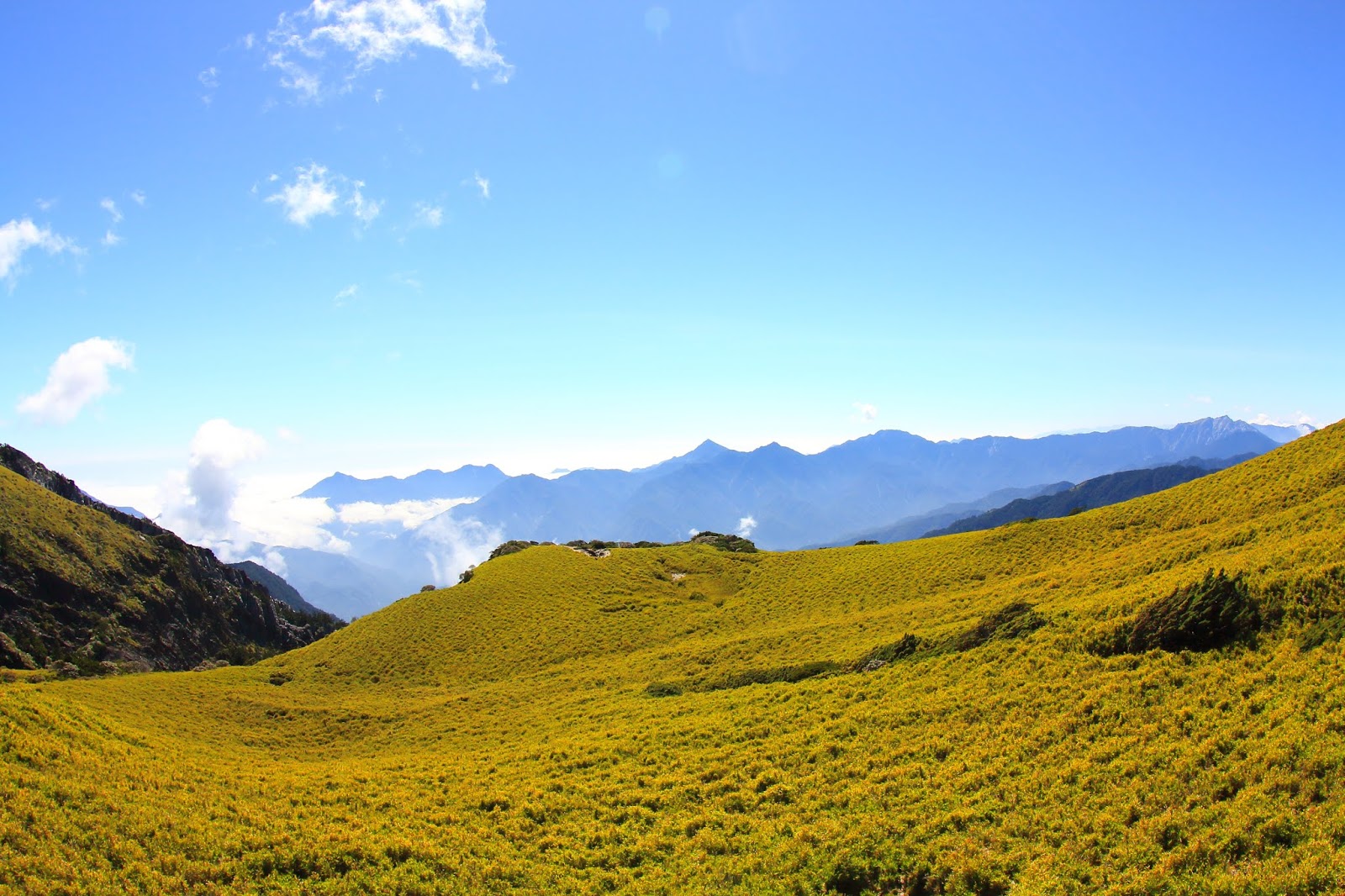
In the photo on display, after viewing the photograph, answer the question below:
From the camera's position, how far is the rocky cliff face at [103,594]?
103 meters

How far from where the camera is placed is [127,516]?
158875mm

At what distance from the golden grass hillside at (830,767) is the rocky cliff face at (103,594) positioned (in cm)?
8975

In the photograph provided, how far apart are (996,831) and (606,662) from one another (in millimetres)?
36287

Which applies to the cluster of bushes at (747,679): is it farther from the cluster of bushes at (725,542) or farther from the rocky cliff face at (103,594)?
the rocky cliff face at (103,594)

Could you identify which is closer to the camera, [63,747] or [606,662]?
[63,747]

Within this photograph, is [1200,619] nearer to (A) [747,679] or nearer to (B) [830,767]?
(B) [830,767]

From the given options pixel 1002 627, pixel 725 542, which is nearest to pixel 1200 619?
pixel 1002 627

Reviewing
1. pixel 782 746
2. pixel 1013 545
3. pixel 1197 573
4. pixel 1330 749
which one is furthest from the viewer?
pixel 1013 545

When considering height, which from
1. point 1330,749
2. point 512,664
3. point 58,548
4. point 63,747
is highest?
point 58,548

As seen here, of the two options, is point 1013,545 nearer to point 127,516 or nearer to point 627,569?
point 627,569

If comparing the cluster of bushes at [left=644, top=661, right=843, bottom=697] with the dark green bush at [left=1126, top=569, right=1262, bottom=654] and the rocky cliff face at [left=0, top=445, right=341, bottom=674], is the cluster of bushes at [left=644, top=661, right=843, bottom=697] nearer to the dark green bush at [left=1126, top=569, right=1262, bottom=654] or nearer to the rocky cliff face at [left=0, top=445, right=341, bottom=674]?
the dark green bush at [left=1126, top=569, right=1262, bottom=654]

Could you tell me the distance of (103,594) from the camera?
12019 centimetres

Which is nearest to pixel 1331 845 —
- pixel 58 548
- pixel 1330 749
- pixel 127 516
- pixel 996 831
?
pixel 1330 749

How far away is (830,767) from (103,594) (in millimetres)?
153483
